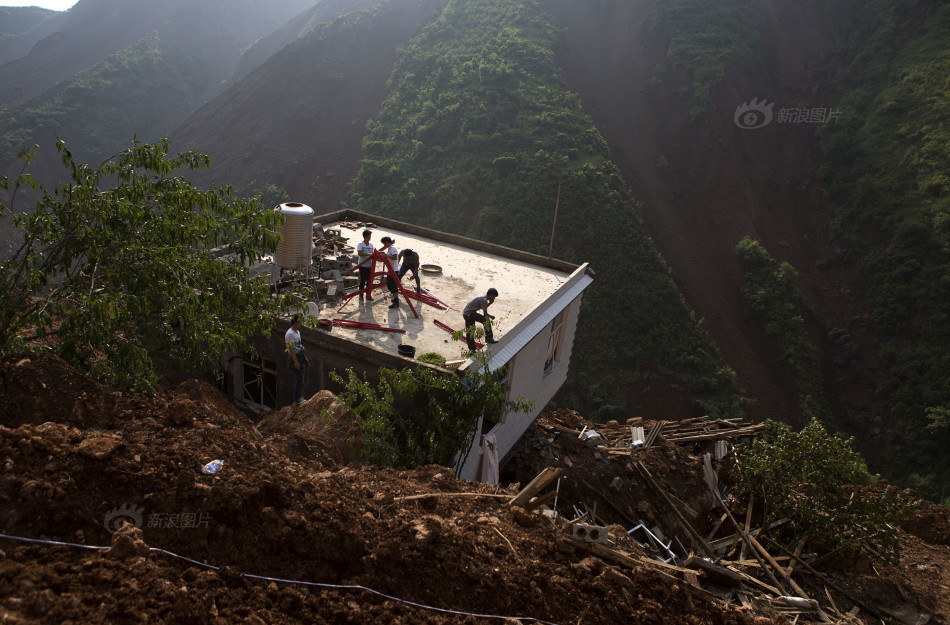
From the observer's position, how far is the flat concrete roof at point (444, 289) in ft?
32.8

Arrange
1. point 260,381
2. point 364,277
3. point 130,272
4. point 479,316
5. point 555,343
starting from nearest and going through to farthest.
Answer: point 130,272 < point 479,316 < point 260,381 < point 364,277 < point 555,343

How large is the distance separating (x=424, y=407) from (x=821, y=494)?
7.42 m

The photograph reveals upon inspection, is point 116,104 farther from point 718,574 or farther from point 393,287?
point 718,574

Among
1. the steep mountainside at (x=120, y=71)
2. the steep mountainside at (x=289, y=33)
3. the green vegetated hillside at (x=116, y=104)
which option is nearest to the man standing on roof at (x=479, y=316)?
the green vegetated hillside at (x=116, y=104)

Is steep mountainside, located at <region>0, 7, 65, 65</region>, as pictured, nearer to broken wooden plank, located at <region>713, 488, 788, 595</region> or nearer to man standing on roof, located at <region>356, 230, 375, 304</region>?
man standing on roof, located at <region>356, 230, 375, 304</region>

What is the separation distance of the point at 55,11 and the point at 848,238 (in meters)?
98.6

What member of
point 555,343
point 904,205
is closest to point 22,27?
point 555,343

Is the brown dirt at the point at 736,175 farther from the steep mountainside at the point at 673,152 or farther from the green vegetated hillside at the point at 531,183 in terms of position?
the green vegetated hillside at the point at 531,183

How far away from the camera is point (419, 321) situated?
10.7 meters

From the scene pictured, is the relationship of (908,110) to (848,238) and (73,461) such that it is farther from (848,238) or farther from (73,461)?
(73,461)

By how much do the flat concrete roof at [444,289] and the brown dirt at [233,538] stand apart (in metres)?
3.79

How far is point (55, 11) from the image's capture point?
79.3 m

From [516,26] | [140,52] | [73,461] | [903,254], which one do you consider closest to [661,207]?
[903,254]

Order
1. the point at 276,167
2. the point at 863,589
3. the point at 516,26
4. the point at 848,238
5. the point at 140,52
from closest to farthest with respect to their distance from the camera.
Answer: the point at 863,589 → the point at 848,238 → the point at 276,167 → the point at 516,26 → the point at 140,52
